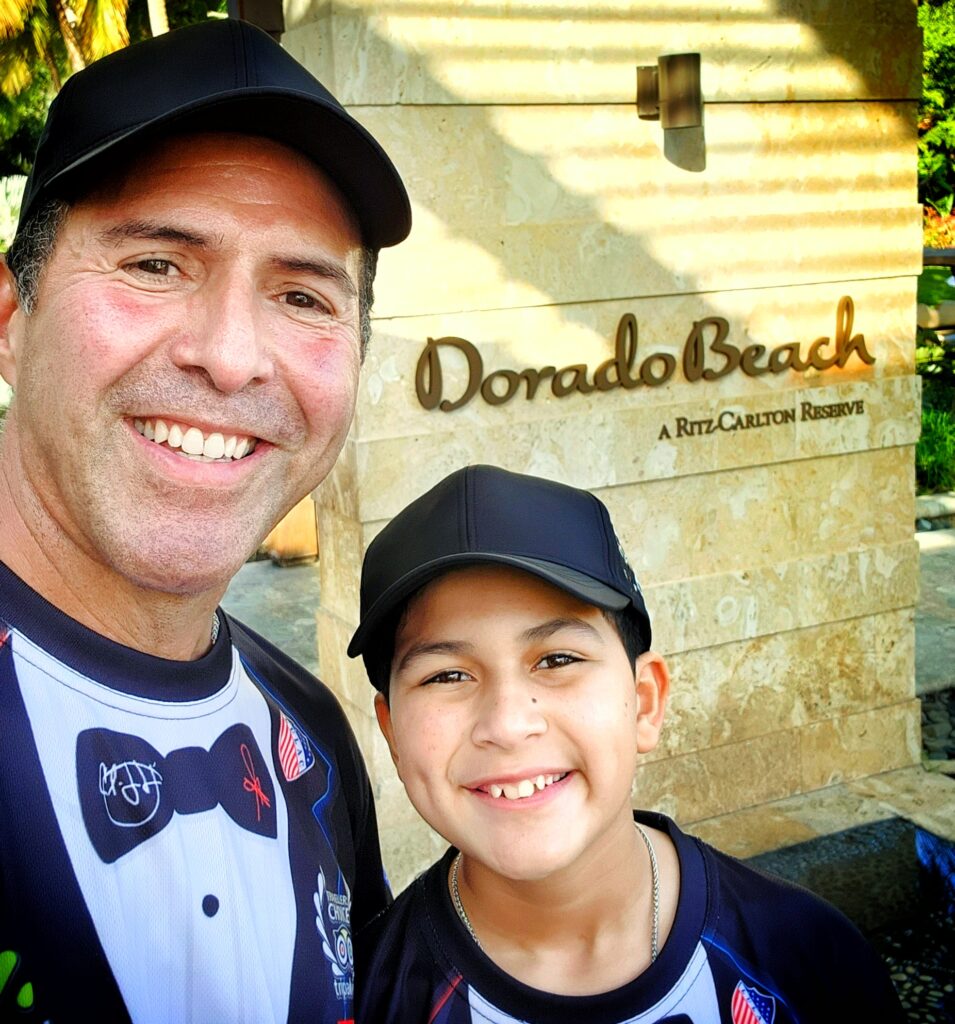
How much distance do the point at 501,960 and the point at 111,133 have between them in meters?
A: 1.29

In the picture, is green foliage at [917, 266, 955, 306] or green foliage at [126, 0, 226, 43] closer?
green foliage at [917, 266, 955, 306]

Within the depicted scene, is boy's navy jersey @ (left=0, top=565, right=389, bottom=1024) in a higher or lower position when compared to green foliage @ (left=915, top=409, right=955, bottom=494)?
lower

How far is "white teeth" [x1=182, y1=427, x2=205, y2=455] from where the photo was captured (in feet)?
5.10

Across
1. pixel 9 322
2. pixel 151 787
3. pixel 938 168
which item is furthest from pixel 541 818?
pixel 938 168

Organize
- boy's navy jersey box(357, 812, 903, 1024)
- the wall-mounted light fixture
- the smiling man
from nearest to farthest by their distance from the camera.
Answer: the smiling man → boy's navy jersey box(357, 812, 903, 1024) → the wall-mounted light fixture

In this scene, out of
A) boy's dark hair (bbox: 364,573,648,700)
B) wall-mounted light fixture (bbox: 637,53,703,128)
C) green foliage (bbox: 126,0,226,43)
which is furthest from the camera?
green foliage (bbox: 126,0,226,43)

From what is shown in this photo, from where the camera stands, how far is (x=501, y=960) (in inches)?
71.1

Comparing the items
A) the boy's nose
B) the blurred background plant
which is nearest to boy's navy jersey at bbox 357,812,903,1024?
the boy's nose

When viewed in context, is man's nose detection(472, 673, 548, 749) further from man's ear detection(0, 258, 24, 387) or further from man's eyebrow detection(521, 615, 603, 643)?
man's ear detection(0, 258, 24, 387)

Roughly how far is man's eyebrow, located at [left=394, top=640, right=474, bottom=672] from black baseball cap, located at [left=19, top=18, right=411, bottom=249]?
694 millimetres

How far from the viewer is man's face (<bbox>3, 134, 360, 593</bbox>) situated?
1.51 meters

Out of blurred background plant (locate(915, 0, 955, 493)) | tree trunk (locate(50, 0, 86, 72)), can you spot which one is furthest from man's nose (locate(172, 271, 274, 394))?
tree trunk (locate(50, 0, 86, 72))

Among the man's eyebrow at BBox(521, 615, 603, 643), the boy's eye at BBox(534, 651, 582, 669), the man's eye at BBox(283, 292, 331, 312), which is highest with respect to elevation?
the man's eye at BBox(283, 292, 331, 312)

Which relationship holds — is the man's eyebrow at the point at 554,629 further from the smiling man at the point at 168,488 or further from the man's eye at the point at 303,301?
the man's eye at the point at 303,301
